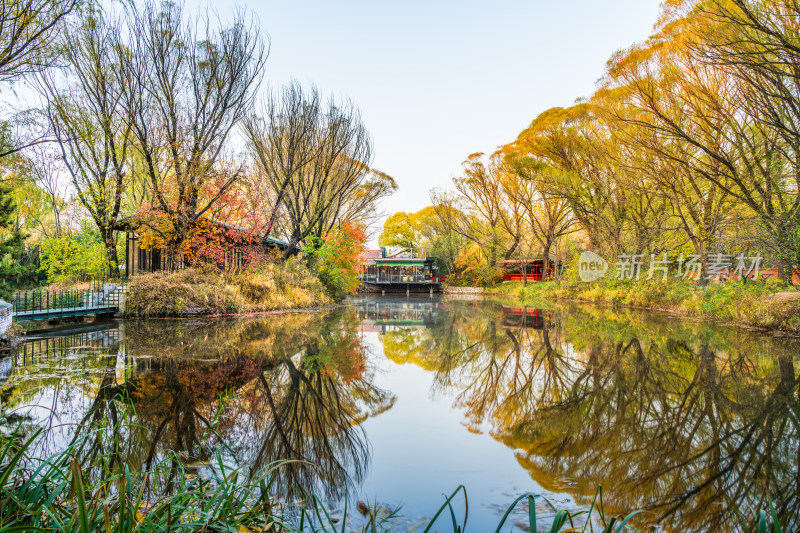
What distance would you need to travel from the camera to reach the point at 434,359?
27.8ft

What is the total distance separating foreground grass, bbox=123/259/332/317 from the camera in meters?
13.9

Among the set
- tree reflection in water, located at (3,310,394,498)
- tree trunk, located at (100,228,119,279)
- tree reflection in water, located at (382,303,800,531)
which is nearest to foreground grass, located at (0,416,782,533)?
tree reflection in water, located at (3,310,394,498)

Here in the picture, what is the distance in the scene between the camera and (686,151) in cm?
1541

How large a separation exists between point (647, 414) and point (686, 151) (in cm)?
1412

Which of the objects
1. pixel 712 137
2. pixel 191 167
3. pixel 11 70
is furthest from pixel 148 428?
pixel 712 137

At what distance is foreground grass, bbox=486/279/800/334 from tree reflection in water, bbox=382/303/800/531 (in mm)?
1571

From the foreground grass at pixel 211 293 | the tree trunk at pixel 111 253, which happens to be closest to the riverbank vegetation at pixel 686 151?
the foreground grass at pixel 211 293

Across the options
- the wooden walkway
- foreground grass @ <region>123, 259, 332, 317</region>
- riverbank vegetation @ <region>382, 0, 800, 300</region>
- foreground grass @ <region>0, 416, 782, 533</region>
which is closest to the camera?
foreground grass @ <region>0, 416, 782, 533</region>

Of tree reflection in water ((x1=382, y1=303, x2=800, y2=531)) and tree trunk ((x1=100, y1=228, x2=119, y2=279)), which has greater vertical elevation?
tree trunk ((x1=100, y1=228, x2=119, y2=279))

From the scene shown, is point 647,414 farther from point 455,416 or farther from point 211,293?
point 211,293

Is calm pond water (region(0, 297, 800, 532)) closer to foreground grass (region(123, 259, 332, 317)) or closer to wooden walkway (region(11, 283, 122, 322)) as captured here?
wooden walkway (region(11, 283, 122, 322))

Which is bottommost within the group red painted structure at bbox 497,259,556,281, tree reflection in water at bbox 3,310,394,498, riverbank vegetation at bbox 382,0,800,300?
tree reflection in water at bbox 3,310,394,498

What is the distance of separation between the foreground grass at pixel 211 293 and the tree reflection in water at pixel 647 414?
7.44 metres

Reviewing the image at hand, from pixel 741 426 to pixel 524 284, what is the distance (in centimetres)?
2942
